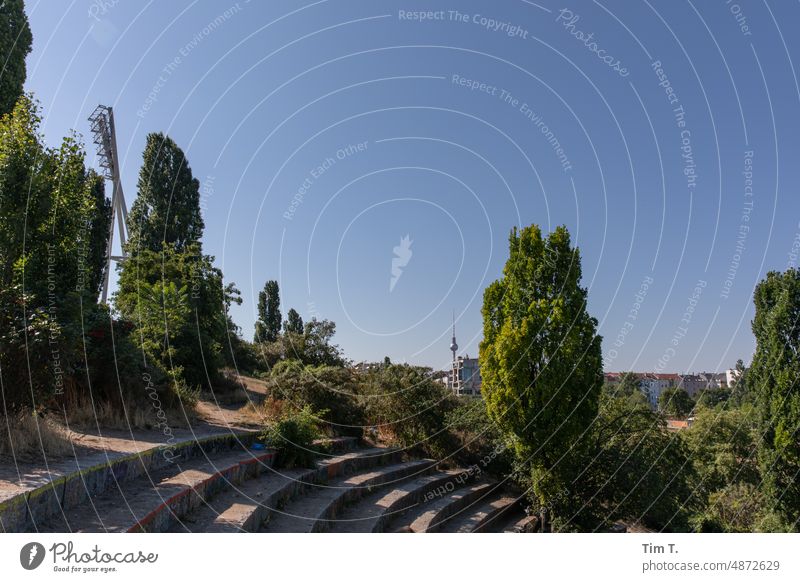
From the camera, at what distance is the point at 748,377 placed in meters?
15.0

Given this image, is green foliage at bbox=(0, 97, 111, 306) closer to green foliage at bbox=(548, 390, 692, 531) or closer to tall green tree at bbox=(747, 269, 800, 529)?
green foliage at bbox=(548, 390, 692, 531)

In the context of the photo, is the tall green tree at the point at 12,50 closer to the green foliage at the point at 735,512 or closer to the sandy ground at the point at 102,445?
the sandy ground at the point at 102,445

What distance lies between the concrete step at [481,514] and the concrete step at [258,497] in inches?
101

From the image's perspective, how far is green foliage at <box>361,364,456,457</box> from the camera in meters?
14.7

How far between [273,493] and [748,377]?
50.6 ft

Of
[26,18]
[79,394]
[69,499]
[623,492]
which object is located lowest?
[623,492]

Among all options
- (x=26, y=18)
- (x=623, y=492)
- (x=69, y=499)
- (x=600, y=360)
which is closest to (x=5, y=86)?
(x=26, y=18)

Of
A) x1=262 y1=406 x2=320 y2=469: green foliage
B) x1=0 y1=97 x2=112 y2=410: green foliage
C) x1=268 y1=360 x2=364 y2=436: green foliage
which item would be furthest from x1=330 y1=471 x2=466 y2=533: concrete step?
x1=0 y1=97 x2=112 y2=410: green foliage

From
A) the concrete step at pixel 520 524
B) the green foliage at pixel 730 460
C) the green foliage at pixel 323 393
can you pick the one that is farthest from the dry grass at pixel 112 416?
the green foliage at pixel 730 460

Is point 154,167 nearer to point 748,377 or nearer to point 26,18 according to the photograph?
point 26,18

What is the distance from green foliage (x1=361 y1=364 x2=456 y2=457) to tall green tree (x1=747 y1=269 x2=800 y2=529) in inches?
382

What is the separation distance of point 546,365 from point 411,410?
5.45 m

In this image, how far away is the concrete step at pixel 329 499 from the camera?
265 inches

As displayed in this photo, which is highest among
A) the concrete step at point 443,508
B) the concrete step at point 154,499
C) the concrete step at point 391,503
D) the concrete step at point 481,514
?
the concrete step at point 154,499
